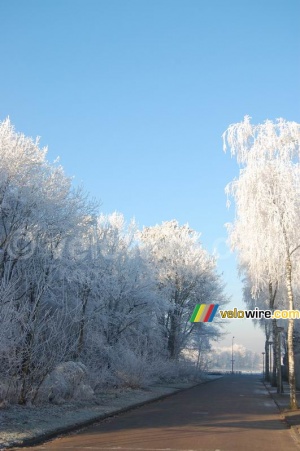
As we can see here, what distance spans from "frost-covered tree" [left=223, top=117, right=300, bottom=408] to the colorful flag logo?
27525 mm

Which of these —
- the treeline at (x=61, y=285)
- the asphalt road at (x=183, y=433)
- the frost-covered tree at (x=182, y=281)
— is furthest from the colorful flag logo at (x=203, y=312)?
the asphalt road at (x=183, y=433)

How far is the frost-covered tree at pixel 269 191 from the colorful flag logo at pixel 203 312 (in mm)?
27525

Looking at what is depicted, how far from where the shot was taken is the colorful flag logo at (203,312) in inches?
1988

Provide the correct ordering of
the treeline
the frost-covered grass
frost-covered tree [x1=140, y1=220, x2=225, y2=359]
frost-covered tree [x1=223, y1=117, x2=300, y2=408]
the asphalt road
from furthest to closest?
1. frost-covered tree [x1=140, y1=220, x2=225, y2=359]
2. frost-covered tree [x1=223, y1=117, x2=300, y2=408]
3. the treeline
4. the frost-covered grass
5. the asphalt road

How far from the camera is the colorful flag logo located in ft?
166

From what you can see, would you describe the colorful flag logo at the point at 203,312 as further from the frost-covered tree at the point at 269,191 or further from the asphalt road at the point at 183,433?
the asphalt road at the point at 183,433

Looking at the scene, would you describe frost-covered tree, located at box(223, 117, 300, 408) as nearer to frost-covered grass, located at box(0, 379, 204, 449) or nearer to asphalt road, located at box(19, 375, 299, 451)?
asphalt road, located at box(19, 375, 299, 451)

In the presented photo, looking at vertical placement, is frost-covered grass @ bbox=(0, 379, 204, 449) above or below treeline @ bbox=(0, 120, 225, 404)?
below

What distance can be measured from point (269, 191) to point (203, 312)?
101ft

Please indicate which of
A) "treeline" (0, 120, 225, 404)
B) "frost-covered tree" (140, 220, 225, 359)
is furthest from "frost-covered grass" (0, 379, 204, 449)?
"frost-covered tree" (140, 220, 225, 359)

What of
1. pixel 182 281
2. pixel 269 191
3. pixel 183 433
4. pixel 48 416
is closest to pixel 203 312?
pixel 182 281

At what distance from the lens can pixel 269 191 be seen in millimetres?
21719

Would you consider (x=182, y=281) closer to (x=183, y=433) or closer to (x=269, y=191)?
(x=269, y=191)

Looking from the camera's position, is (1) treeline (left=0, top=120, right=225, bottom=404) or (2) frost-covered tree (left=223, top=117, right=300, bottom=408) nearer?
(1) treeline (left=0, top=120, right=225, bottom=404)
